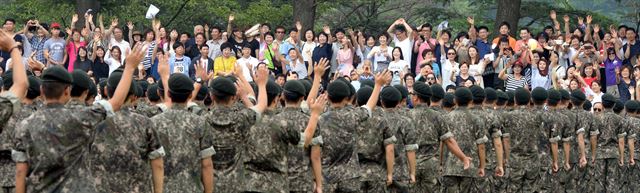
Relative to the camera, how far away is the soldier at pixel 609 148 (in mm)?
22219

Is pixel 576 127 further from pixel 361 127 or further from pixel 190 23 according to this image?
pixel 190 23

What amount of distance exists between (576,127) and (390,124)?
23.5 ft

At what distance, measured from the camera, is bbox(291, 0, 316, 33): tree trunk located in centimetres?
3098

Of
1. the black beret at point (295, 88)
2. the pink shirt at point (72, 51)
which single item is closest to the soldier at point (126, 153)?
the black beret at point (295, 88)

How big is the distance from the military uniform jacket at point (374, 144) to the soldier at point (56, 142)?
5.49 meters

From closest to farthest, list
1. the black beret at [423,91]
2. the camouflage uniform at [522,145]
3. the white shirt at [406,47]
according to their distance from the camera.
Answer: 1. the black beret at [423,91]
2. the camouflage uniform at [522,145]
3. the white shirt at [406,47]

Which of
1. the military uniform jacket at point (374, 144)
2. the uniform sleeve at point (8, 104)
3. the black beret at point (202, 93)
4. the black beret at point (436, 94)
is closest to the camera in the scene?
the uniform sleeve at point (8, 104)

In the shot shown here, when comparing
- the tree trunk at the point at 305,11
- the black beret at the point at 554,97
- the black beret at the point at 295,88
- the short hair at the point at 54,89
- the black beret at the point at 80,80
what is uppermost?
the tree trunk at the point at 305,11

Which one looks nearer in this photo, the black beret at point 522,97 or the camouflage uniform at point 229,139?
the camouflage uniform at point 229,139

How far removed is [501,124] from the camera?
18188 mm

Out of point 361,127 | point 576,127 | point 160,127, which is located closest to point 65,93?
point 160,127

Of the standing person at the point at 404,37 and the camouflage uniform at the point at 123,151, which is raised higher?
the standing person at the point at 404,37

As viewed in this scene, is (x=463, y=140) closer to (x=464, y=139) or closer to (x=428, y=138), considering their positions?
(x=464, y=139)

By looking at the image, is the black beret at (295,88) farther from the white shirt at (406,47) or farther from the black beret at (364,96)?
the white shirt at (406,47)
